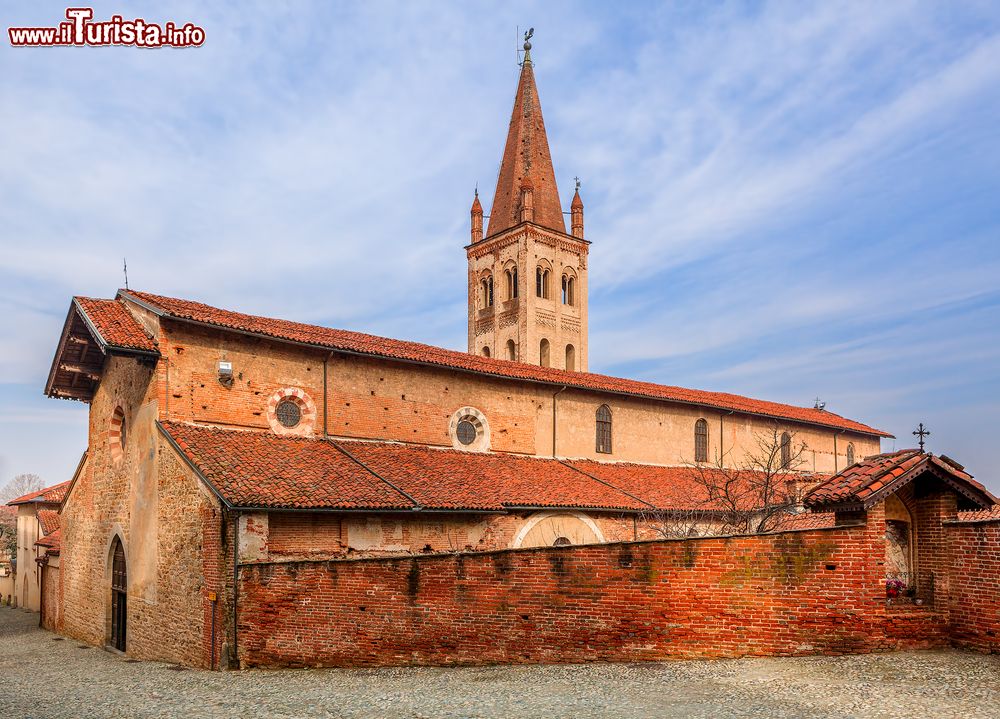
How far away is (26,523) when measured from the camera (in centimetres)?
3275

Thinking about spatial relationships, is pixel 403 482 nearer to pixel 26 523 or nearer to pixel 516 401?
pixel 516 401

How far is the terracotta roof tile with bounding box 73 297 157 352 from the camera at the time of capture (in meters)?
17.4

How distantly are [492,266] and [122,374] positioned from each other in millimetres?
30572

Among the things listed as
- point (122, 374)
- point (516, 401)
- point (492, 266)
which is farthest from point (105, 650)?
point (492, 266)

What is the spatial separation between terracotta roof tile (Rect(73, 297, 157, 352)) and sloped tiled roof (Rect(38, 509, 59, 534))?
13.6 m

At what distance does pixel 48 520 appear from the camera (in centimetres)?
3033

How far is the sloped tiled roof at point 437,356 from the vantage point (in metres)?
19.0

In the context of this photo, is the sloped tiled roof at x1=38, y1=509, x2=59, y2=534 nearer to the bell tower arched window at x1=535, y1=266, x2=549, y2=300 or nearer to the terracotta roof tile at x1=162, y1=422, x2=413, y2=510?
the terracotta roof tile at x1=162, y1=422, x2=413, y2=510

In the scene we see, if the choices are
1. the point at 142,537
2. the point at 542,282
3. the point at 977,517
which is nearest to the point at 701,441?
the point at 977,517

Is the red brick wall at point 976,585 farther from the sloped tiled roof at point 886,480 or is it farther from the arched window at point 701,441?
the arched window at point 701,441

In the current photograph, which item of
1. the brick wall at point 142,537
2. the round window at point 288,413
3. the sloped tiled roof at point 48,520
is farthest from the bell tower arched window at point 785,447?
the sloped tiled roof at point 48,520

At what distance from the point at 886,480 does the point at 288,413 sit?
43.7ft

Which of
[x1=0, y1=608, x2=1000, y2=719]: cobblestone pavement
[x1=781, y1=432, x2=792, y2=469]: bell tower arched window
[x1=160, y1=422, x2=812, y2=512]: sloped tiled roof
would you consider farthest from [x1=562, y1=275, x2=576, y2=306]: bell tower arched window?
[x1=0, y1=608, x2=1000, y2=719]: cobblestone pavement

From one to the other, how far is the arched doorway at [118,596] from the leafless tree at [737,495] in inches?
475
